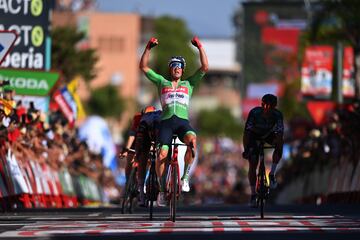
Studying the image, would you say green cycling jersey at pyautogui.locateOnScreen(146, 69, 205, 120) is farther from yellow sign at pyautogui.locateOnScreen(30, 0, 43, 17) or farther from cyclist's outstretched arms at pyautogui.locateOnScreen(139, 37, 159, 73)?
yellow sign at pyautogui.locateOnScreen(30, 0, 43, 17)

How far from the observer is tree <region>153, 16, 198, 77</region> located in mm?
141500

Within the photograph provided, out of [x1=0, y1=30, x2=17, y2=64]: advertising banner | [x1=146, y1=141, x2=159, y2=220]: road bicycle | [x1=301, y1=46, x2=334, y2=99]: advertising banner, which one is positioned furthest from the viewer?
[x1=301, y1=46, x2=334, y2=99]: advertising banner

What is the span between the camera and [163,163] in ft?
60.8

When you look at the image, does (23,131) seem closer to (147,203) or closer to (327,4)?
(147,203)

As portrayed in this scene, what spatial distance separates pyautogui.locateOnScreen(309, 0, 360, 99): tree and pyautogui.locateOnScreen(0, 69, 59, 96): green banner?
10197 millimetres

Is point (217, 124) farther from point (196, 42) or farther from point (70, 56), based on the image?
point (196, 42)

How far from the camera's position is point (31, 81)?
3142 centimetres

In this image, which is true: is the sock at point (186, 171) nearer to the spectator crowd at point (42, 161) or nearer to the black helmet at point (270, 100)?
the black helmet at point (270, 100)

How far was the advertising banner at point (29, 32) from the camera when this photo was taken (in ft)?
99.3

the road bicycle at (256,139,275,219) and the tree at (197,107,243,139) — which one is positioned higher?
the tree at (197,107,243,139)

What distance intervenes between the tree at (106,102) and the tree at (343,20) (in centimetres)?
7966

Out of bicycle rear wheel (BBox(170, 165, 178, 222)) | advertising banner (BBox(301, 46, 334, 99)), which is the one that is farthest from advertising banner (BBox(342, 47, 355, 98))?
bicycle rear wheel (BBox(170, 165, 178, 222))

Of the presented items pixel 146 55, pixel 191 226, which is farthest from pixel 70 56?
pixel 191 226

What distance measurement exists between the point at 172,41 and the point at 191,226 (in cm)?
12964
